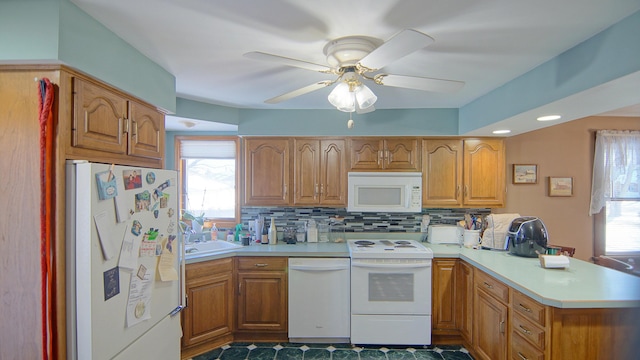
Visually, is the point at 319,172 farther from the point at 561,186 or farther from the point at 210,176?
the point at 561,186

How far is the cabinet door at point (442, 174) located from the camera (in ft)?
10.2

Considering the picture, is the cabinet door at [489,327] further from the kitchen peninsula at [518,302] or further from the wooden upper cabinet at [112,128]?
the wooden upper cabinet at [112,128]

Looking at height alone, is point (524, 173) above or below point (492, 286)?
above

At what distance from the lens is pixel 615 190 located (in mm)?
3279

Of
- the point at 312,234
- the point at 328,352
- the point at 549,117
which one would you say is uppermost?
the point at 549,117

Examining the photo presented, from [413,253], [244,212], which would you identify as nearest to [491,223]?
[413,253]

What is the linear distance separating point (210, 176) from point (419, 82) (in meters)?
2.52

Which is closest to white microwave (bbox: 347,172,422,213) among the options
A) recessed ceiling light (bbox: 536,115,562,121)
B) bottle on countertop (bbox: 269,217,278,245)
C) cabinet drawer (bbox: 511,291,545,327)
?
bottle on countertop (bbox: 269,217,278,245)

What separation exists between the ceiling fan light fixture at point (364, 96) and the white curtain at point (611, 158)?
10.1 ft

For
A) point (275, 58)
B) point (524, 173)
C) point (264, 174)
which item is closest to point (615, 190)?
point (524, 173)

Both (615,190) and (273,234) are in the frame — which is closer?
(273,234)

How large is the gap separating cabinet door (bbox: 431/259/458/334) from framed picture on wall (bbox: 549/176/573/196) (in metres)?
1.57

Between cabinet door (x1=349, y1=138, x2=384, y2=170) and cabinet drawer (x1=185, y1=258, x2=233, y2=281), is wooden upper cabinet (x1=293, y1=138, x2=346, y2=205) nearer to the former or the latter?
cabinet door (x1=349, y1=138, x2=384, y2=170)

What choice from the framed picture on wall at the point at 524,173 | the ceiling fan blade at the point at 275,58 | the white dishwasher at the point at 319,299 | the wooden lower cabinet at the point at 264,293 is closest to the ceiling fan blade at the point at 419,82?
the ceiling fan blade at the point at 275,58
